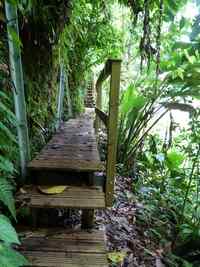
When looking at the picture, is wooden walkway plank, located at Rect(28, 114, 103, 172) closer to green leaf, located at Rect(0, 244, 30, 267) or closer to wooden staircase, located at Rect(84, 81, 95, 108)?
green leaf, located at Rect(0, 244, 30, 267)

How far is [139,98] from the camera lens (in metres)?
4.06

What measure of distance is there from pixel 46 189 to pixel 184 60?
281 centimetres

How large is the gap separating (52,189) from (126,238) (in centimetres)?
79

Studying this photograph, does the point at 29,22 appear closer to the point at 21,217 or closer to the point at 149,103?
the point at 21,217

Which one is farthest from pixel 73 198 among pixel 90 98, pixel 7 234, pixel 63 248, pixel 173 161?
pixel 90 98

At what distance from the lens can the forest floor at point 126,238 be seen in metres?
1.96

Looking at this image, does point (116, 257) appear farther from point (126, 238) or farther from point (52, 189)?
point (52, 189)

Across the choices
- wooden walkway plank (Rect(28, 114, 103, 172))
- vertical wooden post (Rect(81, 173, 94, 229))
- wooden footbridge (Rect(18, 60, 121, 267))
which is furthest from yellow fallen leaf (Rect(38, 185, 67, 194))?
vertical wooden post (Rect(81, 173, 94, 229))

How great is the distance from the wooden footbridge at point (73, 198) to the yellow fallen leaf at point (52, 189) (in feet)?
0.06

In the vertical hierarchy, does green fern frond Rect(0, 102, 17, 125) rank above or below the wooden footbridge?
above

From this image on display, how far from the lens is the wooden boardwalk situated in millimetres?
1530

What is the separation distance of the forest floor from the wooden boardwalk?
1.03 ft

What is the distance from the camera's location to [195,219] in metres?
3.01

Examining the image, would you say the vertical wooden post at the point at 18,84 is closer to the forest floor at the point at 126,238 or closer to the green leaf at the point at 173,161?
the forest floor at the point at 126,238
